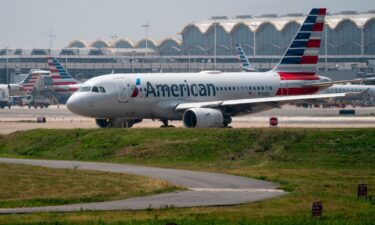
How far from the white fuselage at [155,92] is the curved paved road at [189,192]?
22300 mm

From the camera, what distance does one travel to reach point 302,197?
→ 1623 inches

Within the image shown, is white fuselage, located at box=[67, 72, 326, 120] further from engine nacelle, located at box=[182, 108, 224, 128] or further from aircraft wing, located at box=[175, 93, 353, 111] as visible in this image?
engine nacelle, located at box=[182, 108, 224, 128]

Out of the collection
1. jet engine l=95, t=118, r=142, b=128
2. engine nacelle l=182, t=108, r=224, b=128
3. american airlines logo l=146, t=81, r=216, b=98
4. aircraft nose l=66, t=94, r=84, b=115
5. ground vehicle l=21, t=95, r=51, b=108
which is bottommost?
ground vehicle l=21, t=95, r=51, b=108

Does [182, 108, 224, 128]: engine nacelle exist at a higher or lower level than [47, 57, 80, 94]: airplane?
lower

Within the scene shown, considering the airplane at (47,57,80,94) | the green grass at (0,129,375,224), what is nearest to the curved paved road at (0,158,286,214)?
the green grass at (0,129,375,224)

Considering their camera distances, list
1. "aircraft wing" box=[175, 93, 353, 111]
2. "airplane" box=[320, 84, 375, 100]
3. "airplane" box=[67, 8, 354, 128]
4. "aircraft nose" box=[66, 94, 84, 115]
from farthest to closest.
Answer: "airplane" box=[320, 84, 375, 100]
"aircraft wing" box=[175, 93, 353, 111]
"airplane" box=[67, 8, 354, 128]
"aircraft nose" box=[66, 94, 84, 115]

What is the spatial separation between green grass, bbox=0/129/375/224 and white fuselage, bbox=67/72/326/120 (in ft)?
23.9

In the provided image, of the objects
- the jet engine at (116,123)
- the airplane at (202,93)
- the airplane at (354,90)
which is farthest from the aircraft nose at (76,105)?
the airplane at (354,90)

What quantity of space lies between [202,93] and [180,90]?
213cm

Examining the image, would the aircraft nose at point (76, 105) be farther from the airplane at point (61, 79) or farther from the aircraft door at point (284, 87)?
the airplane at point (61, 79)

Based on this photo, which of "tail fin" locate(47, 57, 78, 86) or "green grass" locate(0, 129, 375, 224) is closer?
"green grass" locate(0, 129, 375, 224)

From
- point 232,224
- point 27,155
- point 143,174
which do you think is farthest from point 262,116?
point 232,224

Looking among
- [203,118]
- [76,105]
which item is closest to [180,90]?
[203,118]

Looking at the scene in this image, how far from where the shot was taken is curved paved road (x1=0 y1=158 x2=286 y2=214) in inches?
1512
